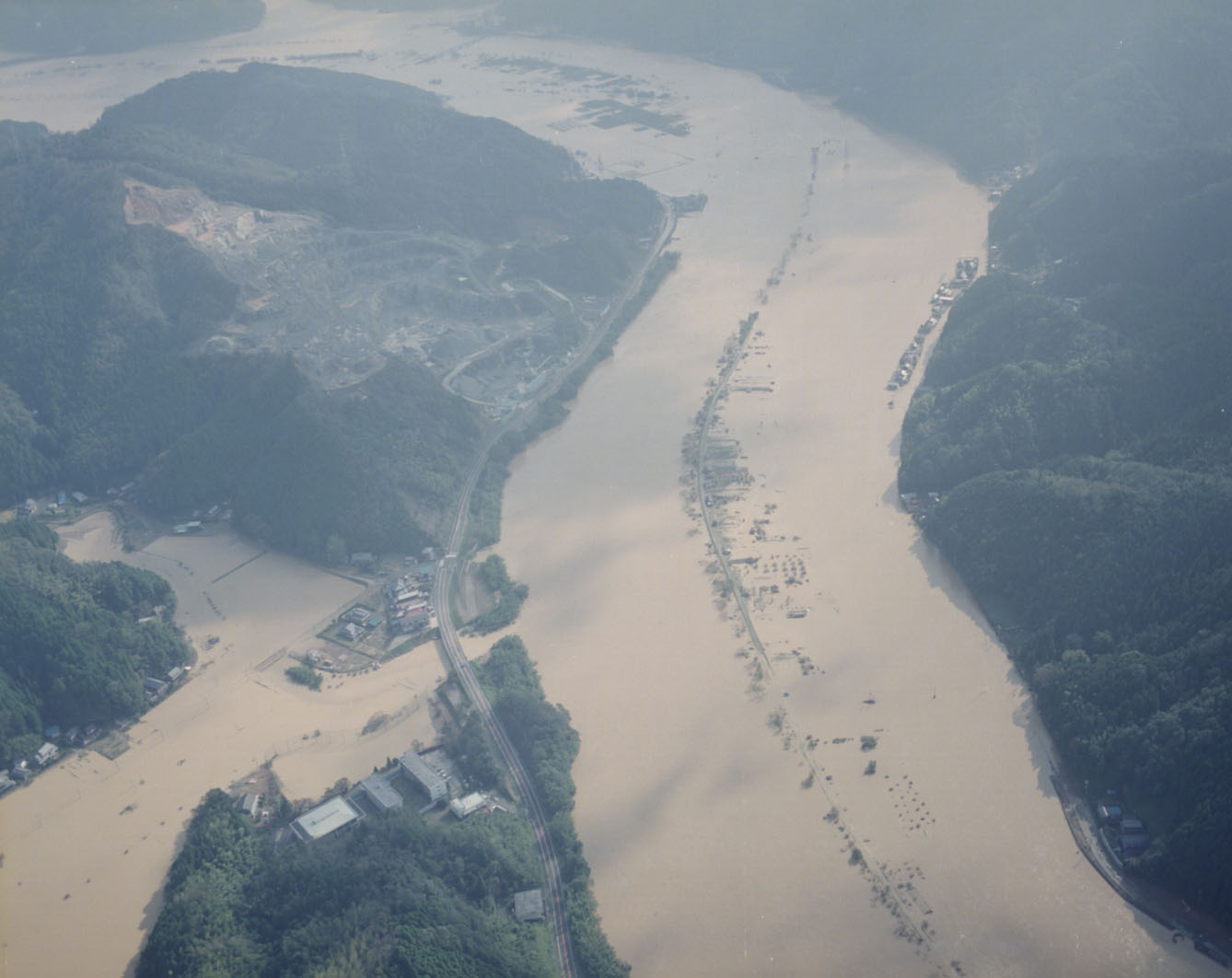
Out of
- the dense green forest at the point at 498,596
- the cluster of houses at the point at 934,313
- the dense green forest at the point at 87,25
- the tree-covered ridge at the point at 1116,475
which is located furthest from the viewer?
the dense green forest at the point at 87,25

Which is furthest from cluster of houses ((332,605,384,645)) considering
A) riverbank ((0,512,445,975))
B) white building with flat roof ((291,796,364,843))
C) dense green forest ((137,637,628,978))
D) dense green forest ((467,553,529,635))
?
white building with flat roof ((291,796,364,843))

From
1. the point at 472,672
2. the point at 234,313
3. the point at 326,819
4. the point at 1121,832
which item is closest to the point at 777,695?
the point at 472,672

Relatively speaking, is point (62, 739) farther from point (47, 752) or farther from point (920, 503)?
point (920, 503)

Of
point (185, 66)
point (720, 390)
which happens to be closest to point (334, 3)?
point (185, 66)

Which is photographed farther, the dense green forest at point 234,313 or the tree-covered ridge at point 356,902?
the dense green forest at point 234,313

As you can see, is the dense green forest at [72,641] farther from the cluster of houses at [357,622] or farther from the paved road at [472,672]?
the paved road at [472,672]

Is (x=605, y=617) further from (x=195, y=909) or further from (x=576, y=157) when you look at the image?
(x=576, y=157)

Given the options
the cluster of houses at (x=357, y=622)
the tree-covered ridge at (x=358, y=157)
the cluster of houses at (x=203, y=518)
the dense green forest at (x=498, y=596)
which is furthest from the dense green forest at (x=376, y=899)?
the tree-covered ridge at (x=358, y=157)
